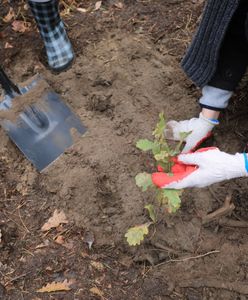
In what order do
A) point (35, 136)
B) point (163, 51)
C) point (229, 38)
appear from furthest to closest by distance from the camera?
point (163, 51) < point (35, 136) < point (229, 38)

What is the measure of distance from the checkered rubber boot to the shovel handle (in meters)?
0.34

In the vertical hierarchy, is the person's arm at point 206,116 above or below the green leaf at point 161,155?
below

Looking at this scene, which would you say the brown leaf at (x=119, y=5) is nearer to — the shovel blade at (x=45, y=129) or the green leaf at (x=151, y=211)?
the shovel blade at (x=45, y=129)

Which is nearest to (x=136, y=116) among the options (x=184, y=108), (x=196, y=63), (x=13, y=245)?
(x=184, y=108)

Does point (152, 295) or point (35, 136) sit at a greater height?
point (35, 136)

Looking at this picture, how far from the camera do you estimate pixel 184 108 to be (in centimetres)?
262

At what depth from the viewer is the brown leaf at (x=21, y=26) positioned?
9.69ft

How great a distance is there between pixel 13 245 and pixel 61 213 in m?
0.30

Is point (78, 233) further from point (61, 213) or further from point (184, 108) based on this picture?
point (184, 108)

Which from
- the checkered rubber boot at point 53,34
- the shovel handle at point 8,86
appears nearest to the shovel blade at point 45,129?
the shovel handle at point 8,86

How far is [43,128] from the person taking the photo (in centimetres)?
259

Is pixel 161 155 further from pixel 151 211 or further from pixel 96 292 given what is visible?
pixel 96 292

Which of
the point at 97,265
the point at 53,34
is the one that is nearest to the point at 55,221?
the point at 97,265

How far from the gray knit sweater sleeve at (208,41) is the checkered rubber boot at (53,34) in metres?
0.85
